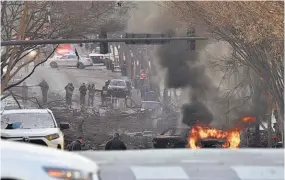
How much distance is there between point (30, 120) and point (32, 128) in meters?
0.50

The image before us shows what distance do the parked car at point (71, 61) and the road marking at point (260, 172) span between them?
138 ft

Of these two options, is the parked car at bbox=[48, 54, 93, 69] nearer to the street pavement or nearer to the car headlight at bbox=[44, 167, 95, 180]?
the street pavement

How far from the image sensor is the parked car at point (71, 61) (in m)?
48.4

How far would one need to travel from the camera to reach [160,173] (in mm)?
5988

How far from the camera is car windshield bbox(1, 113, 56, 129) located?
17.2 m

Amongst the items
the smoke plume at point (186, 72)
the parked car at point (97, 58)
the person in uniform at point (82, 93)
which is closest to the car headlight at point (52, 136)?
the smoke plume at point (186, 72)

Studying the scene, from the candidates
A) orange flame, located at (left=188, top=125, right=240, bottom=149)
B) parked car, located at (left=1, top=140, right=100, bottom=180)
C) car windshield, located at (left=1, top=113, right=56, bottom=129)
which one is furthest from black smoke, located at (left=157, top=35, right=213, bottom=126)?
parked car, located at (left=1, top=140, right=100, bottom=180)

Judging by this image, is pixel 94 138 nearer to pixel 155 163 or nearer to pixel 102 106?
pixel 102 106

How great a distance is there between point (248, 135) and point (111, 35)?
852 cm

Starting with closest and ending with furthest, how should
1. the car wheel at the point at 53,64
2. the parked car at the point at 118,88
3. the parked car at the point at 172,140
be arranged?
1. the parked car at the point at 172,140
2. the parked car at the point at 118,88
3. the car wheel at the point at 53,64

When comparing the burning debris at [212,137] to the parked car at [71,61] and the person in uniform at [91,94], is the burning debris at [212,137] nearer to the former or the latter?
the person in uniform at [91,94]

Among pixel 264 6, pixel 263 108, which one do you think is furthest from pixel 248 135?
pixel 264 6

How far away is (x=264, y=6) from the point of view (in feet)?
73.8

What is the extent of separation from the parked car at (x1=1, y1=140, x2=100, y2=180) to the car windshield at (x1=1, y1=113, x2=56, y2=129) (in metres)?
12.1
